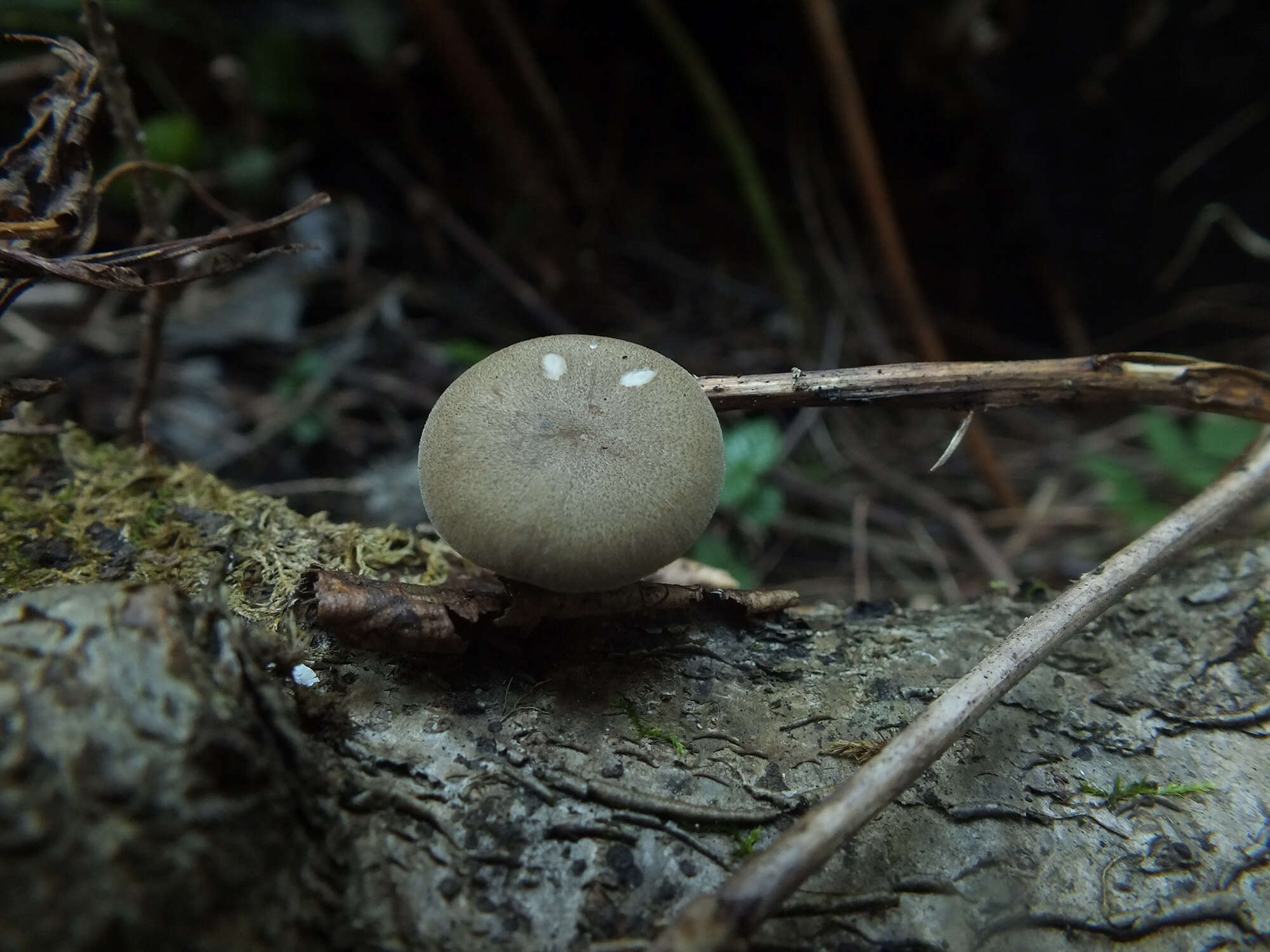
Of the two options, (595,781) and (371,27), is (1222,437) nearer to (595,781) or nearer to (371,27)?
(595,781)

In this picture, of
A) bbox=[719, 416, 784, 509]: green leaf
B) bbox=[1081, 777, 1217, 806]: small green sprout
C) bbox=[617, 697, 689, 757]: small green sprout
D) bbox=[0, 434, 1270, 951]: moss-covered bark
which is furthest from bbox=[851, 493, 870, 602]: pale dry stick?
bbox=[617, 697, 689, 757]: small green sprout

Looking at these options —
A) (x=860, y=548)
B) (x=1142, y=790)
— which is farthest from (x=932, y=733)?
(x=860, y=548)

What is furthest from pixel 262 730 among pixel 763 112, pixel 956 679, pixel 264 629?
pixel 763 112

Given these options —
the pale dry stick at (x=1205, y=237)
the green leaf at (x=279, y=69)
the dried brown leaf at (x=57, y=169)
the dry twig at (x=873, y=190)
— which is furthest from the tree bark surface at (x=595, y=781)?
the green leaf at (x=279, y=69)

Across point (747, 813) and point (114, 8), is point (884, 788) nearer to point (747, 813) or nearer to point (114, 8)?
point (747, 813)

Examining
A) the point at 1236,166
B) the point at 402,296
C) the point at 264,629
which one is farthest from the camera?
the point at 402,296

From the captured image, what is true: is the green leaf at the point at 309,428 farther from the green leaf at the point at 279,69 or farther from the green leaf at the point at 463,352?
the green leaf at the point at 279,69
